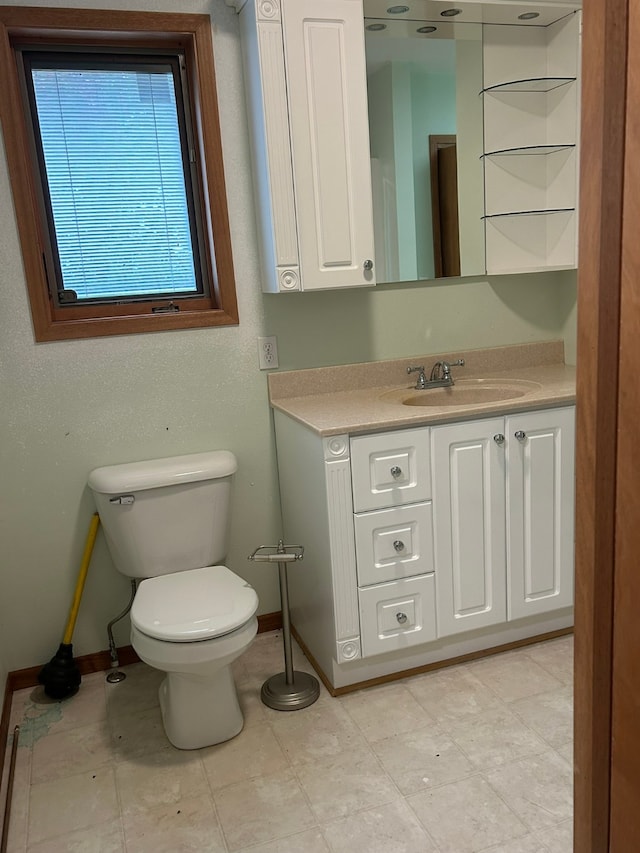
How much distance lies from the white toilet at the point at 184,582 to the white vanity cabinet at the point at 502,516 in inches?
26.2

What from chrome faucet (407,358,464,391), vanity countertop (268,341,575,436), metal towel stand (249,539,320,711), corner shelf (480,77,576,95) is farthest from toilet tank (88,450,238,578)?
corner shelf (480,77,576,95)

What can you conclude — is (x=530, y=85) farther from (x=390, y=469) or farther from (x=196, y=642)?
(x=196, y=642)

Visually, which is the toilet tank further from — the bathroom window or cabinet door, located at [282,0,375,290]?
cabinet door, located at [282,0,375,290]

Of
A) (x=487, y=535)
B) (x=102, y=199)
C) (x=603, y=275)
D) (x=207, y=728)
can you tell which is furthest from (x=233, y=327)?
(x=603, y=275)

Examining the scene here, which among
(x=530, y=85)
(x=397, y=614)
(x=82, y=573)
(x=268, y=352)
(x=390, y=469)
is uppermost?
(x=530, y=85)

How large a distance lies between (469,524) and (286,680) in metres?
0.77

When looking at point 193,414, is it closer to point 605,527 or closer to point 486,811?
point 486,811

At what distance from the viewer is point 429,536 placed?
A: 7.29 ft

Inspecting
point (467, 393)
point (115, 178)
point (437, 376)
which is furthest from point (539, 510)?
point (115, 178)

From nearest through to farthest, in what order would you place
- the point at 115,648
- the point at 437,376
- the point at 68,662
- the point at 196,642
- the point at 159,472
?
1. the point at 196,642
2. the point at 159,472
3. the point at 68,662
4. the point at 115,648
5. the point at 437,376

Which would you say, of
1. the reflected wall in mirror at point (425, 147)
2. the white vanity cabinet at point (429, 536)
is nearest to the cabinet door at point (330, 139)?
the reflected wall in mirror at point (425, 147)

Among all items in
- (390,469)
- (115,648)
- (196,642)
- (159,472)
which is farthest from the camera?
(115,648)

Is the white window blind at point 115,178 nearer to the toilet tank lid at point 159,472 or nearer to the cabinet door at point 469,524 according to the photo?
the toilet tank lid at point 159,472

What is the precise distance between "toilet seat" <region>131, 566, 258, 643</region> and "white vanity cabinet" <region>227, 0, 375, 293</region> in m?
0.93
